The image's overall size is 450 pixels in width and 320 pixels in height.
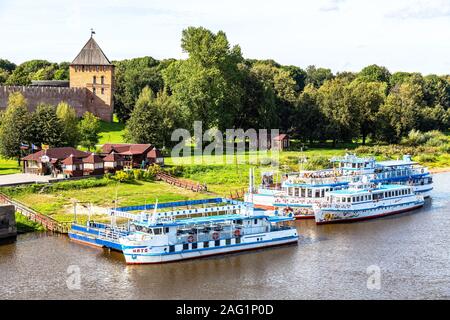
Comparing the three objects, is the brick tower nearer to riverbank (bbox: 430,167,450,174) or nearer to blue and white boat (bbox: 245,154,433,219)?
blue and white boat (bbox: 245,154,433,219)

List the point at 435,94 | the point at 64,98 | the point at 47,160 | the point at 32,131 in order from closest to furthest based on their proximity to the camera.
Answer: the point at 47,160 < the point at 32,131 < the point at 64,98 < the point at 435,94

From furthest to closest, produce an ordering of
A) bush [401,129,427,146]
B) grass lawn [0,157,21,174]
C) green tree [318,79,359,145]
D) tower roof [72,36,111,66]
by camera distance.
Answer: tower roof [72,36,111,66] → bush [401,129,427,146] → green tree [318,79,359,145] → grass lawn [0,157,21,174]

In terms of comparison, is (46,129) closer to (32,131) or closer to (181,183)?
(32,131)

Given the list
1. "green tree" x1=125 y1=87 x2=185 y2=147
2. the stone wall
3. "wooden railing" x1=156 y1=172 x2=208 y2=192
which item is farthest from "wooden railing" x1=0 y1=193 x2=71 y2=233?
the stone wall

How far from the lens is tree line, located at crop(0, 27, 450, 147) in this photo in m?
94.2

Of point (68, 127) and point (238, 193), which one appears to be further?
point (68, 127)

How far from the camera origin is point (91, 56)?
115625 mm

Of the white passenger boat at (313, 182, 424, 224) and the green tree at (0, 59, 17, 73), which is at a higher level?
the green tree at (0, 59, 17, 73)

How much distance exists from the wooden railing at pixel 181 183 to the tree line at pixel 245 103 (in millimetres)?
12541

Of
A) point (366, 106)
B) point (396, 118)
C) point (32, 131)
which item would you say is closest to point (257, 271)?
point (32, 131)

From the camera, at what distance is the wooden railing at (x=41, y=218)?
182 feet

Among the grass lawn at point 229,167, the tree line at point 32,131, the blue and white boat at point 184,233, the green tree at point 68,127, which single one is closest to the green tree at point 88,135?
the green tree at point 68,127

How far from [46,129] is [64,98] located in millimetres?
32346
